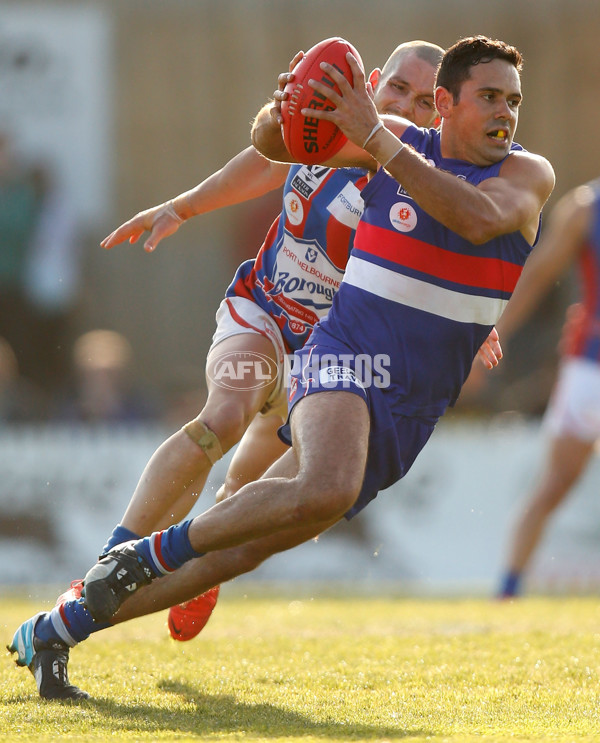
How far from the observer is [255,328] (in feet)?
18.3

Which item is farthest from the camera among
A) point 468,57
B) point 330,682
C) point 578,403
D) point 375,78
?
point 578,403

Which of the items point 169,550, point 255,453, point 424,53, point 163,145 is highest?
point 163,145

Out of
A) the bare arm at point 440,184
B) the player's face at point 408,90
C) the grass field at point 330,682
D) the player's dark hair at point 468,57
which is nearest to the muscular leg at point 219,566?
the grass field at point 330,682

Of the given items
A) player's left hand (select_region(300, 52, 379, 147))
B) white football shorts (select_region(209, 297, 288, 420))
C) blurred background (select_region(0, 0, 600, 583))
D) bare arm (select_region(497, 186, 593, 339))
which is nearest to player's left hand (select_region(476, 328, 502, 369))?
white football shorts (select_region(209, 297, 288, 420))

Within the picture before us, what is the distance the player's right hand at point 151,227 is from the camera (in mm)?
5523

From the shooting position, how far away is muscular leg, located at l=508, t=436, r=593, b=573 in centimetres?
857

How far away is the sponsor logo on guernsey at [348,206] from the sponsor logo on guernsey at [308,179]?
0.36ft

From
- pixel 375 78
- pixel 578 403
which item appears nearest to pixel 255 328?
pixel 375 78

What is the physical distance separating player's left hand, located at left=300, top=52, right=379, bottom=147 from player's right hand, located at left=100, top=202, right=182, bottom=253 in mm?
1215

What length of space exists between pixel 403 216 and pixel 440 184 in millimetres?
365

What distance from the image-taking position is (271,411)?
19.1ft

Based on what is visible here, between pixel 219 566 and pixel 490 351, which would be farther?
pixel 490 351

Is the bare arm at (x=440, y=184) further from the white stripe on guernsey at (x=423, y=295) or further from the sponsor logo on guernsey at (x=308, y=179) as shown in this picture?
the sponsor logo on guernsey at (x=308, y=179)

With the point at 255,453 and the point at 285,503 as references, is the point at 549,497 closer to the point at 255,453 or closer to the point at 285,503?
the point at 255,453
